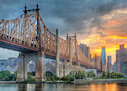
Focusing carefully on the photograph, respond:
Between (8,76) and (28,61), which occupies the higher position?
(28,61)

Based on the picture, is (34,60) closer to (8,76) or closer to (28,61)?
(28,61)

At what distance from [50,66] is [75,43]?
2562cm

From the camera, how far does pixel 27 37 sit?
78938 mm

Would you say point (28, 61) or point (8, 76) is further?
point (8, 76)

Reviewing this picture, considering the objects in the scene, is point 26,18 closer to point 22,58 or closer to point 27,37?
point 27,37

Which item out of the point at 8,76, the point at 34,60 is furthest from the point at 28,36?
the point at 8,76

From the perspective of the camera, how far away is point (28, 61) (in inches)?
3327

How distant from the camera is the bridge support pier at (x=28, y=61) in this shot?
80.4 m

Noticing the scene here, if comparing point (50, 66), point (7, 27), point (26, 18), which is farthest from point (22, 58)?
point (50, 66)

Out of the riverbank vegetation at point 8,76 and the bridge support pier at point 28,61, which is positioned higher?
the bridge support pier at point 28,61

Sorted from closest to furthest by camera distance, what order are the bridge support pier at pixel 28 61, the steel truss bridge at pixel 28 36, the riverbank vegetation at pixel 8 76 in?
the steel truss bridge at pixel 28 36, the bridge support pier at pixel 28 61, the riverbank vegetation at pixel 8 76

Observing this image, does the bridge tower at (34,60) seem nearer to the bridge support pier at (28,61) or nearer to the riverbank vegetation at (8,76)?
the bridge support pier at (28,61)

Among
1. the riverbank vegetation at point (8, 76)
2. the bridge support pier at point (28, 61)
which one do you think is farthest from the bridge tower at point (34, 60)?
the riverbank vegetation at point (8, 76)

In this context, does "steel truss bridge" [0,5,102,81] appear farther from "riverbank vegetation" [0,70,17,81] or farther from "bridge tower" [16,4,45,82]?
"riverbank vegetation" [0,70,17,81]
